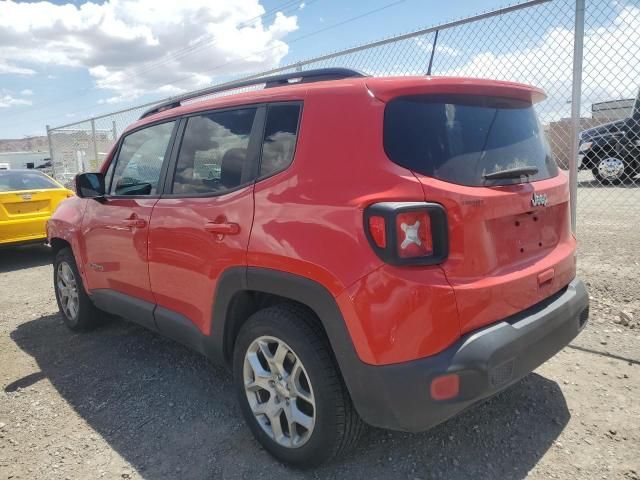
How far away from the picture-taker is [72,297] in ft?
15.0

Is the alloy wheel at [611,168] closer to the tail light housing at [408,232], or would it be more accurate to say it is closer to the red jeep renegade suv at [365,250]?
the red jeep renegade suv at [365,250]

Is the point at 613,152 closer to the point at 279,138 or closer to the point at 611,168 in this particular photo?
the point at 611,168

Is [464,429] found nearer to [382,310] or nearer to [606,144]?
[382,310]

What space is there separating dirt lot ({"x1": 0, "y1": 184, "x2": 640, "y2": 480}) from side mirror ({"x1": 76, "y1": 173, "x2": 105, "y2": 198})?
1328mm

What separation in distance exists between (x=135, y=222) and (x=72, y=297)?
1.77 meters

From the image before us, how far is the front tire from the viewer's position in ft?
7.26

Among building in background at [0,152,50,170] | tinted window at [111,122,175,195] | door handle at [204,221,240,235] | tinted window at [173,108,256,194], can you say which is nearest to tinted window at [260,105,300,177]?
tinted window at [173,108,256,194]

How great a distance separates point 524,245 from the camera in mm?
2305

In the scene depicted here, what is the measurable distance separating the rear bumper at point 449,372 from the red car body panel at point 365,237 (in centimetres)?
5

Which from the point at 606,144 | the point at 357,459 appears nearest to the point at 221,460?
the point at 357,459

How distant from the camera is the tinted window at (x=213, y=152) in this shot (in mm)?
2680

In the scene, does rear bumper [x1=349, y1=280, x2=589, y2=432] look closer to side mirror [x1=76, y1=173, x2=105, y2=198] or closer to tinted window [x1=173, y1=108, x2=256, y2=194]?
tinted window [x1=173, y1=108, x2=256, y2=194]

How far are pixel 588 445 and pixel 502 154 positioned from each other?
158cm

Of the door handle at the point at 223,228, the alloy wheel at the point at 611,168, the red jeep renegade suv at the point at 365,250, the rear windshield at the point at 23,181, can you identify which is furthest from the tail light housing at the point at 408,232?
the rear windshield at the point at 23,181
